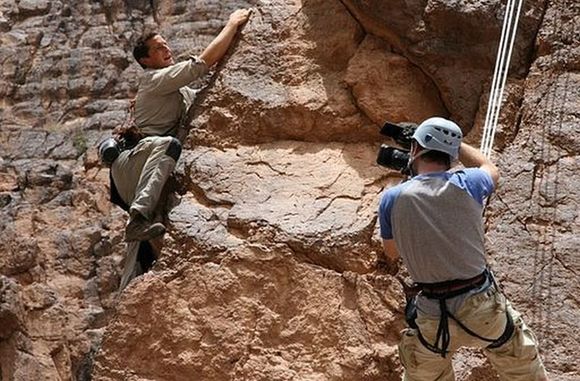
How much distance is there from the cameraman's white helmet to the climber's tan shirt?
282cm

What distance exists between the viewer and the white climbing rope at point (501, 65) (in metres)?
6.15

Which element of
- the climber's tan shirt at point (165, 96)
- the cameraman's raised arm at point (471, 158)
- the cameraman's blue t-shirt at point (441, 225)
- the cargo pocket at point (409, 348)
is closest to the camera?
the cameraman's blue t-shirt at point (441, 225)

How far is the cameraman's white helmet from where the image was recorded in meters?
4.44

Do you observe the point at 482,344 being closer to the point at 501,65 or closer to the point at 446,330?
the point at 446,330

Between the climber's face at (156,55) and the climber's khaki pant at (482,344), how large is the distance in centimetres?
344

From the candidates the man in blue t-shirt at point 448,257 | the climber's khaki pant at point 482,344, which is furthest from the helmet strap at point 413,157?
the climber's khaki pant at point 482,344

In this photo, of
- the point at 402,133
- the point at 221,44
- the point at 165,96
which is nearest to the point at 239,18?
the point at 221,44

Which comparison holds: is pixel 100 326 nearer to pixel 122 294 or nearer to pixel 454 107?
pixel 122 294

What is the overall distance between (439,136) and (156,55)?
3.36 meters

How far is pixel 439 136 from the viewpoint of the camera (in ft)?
14.6

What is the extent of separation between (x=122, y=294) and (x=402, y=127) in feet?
8.57

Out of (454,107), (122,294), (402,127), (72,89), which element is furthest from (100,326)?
(402,127)

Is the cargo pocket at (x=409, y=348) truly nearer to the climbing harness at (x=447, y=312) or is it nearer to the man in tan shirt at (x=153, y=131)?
the climbing harness at (x=447, y=312)

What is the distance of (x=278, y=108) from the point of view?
6.93 m
